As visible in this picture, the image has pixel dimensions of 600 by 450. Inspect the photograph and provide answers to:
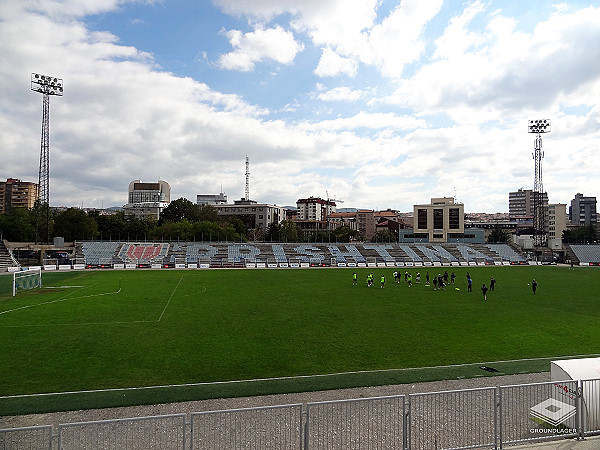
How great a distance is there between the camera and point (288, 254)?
68188mm

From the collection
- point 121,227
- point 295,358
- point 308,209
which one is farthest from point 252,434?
point 308,209

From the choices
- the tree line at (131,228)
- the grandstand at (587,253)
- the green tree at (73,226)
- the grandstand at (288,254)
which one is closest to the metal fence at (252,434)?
the grandstand at (288,254)

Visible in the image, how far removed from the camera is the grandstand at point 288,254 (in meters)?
60.6

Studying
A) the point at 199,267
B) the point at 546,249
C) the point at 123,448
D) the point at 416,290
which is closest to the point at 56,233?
the point at 199,267

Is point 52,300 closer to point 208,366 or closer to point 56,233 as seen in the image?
point 208,366

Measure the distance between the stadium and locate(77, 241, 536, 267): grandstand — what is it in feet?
88.1

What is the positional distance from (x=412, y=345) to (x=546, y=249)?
268 feet

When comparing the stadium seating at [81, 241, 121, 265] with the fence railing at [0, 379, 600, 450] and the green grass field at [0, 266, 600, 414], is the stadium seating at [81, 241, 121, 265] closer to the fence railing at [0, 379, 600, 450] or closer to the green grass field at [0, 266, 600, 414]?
the green grass field at [0, 266, 600, 414]

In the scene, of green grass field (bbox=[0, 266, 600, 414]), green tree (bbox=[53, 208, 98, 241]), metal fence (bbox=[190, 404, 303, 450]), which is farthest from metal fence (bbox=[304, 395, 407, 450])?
green tree (bbox=[53, 208, 98, 241])

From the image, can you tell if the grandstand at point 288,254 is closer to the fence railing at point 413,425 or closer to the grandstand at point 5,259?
the grandstand at point 5,259

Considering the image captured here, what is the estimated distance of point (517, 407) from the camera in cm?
792

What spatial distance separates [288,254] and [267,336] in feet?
169

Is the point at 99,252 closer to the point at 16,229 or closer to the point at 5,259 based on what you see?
the point at 5,259

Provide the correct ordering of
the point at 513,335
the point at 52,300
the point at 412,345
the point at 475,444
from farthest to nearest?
the point at 52,300 < the point at 513,335 < the point at 412,345 < the point at 475,444
